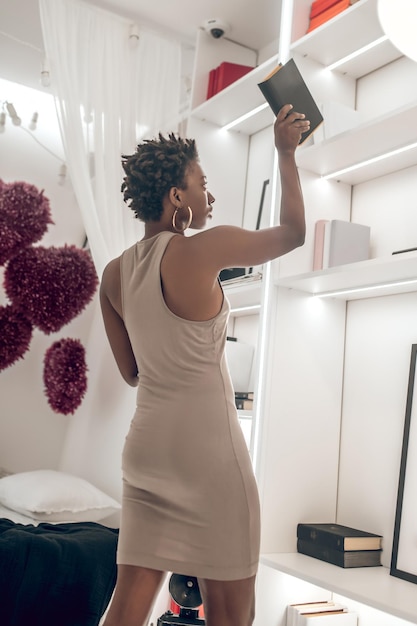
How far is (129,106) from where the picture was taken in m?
2.89

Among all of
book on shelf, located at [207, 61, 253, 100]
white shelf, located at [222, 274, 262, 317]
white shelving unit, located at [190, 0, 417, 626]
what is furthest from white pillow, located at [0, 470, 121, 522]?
book on shelf, located at [207, 61, 253, 100]

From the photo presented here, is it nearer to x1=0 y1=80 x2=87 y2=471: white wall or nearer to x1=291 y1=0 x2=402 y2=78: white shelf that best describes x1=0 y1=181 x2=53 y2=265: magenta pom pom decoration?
x1=0 y1=80 x2=87 y2=471: white wall

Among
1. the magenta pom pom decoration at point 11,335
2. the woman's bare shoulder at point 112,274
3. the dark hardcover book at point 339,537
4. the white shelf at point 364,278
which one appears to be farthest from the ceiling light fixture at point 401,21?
the magenta pom pom decoration at point 11,335

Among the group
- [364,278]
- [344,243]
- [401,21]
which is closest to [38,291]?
[344,243]

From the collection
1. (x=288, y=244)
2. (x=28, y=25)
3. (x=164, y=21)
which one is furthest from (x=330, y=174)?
(x=28, y=25)

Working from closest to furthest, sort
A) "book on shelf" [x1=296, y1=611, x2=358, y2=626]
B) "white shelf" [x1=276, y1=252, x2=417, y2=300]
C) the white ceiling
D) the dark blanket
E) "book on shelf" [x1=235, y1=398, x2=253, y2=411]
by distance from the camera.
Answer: "white shelf" [x1=276, y1=252, x2=417, y2=300]
the dark blanket
"book on shelf" [x1=296, y1=611, x2=358, y2=626]
"book on shelf" [x1=235, y1=398, x2=253, y2=411]
the white ceiling

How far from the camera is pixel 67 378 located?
124 inches

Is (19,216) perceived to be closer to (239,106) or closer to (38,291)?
(38,291)

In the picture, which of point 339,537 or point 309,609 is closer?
point 339,537

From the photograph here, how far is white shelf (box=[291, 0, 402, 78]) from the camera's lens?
85.2 inches

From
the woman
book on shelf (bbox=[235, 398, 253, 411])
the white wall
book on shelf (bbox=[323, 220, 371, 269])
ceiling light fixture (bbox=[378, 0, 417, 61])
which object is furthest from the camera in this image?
the white wall

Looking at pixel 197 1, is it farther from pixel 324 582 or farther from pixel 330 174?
pixel 324 582

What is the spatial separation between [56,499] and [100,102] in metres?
1.65

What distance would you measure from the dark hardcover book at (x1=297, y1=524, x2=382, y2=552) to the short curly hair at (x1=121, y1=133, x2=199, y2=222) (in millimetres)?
1171
